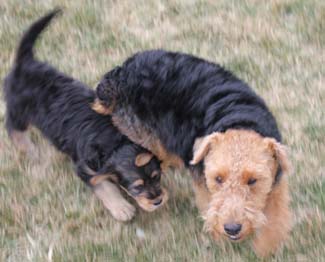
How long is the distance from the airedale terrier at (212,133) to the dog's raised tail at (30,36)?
0.63m

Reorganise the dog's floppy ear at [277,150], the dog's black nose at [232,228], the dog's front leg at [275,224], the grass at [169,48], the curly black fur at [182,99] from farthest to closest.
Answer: the grass at [169,48] → the curly black fur at [182,99] → the dog's front leg at [275,224] → the dog's floppy ear at [277,150] → the dog's black nose at [232,228]

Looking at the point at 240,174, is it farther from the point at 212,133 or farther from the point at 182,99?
the point at 182,99

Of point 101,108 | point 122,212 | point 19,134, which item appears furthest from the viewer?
point 19,134

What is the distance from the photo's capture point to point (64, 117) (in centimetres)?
427

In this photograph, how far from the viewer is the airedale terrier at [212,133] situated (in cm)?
309

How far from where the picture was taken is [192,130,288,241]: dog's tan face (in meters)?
3.06

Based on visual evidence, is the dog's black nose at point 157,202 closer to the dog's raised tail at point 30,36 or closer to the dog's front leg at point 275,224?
the dog's front leg at point 275,224

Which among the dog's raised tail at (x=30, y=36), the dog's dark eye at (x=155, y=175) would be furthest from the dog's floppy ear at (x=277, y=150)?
the dog's raised tail at (x=30, y=36)

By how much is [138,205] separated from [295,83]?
2.01m

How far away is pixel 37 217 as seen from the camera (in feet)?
13.5

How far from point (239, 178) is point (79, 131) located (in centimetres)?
156

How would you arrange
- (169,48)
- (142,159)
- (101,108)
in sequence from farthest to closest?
(169,48) < (101,108) < (142,159)

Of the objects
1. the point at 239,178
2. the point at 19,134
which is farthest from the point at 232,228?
the point at 19,134

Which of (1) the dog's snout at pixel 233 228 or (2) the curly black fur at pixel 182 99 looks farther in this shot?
(2) the curly black fur at pixel 182 99
